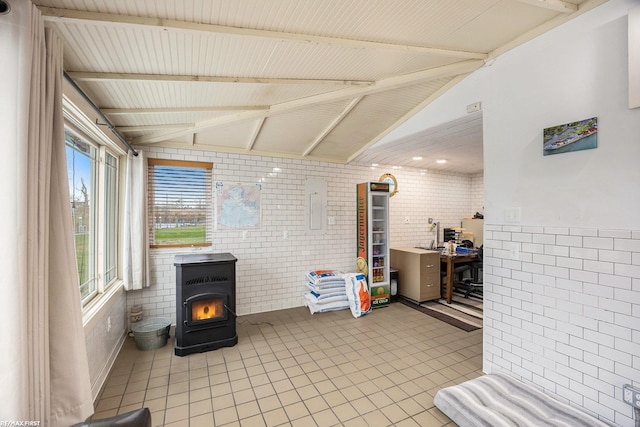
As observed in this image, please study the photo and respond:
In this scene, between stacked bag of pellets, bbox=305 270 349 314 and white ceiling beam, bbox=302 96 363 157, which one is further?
stacked bag of pellets, bbox=305 270 349 314

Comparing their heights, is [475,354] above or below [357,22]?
below

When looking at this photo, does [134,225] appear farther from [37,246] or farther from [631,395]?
[631,395]

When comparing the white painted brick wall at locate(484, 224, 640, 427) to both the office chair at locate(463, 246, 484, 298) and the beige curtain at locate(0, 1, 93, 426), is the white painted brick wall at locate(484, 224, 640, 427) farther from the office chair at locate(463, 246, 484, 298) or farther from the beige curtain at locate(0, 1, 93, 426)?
the beige curtain at locate(0, 1, 93, 426)

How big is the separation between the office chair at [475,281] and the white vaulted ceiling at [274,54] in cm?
298

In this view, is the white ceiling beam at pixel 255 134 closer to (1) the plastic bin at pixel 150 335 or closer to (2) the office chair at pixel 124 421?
(1) the plastic bin at pixel 150 335

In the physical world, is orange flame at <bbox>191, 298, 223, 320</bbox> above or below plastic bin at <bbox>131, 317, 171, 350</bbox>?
above

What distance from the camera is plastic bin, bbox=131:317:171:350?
3293 mm

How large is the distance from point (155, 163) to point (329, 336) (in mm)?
3334

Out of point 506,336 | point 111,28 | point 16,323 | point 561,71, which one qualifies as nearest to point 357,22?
point 111,28

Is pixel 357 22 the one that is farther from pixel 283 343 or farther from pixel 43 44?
pixel 283 343

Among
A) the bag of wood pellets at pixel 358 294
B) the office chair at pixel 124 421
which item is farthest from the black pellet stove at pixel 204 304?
the office chair at pixel 124 421

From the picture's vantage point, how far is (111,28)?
5.27 ft

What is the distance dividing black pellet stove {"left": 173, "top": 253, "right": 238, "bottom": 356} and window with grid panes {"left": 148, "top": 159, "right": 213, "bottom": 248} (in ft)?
2.41

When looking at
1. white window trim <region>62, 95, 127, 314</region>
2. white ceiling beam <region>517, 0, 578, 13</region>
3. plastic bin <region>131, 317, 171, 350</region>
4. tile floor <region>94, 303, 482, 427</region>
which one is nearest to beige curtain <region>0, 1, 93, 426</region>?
white window trim <region>62, 95, 127, 314</region>
